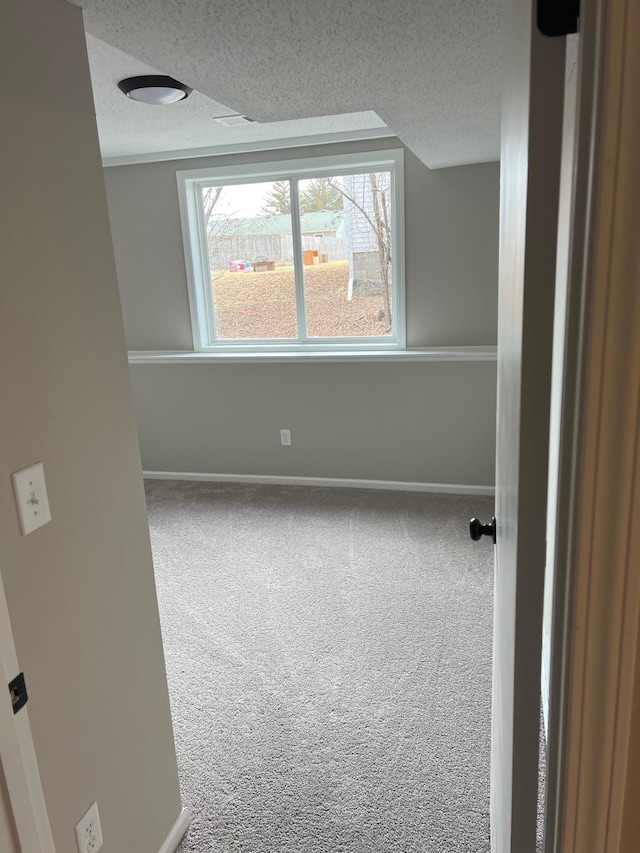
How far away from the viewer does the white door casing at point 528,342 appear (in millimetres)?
644

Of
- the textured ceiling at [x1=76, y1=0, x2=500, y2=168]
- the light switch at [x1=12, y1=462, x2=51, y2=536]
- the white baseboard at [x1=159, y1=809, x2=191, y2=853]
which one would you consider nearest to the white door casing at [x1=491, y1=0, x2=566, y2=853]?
the textured ceiling at [x1=76, y1=0, x2=500, y2=168]

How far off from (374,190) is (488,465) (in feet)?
6.72

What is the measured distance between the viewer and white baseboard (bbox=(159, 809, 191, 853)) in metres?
1.68

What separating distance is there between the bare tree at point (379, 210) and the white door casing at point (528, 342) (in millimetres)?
3256

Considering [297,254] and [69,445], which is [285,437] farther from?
[69,445]

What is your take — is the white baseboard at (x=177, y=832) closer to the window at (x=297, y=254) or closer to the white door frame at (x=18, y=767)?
the white door frame at (x=18, y=767)

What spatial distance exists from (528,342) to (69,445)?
968mm

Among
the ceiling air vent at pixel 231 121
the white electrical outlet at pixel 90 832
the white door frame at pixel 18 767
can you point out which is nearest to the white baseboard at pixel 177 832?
the white electrical outlet at pixel 90 832

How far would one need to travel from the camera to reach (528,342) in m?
0.71

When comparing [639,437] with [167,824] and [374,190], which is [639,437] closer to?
[167,824]

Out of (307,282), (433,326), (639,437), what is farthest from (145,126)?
(639,437)

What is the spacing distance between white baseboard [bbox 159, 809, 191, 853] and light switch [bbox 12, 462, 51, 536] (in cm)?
111

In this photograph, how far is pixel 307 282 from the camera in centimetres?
437

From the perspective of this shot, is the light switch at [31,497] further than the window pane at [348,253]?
No
